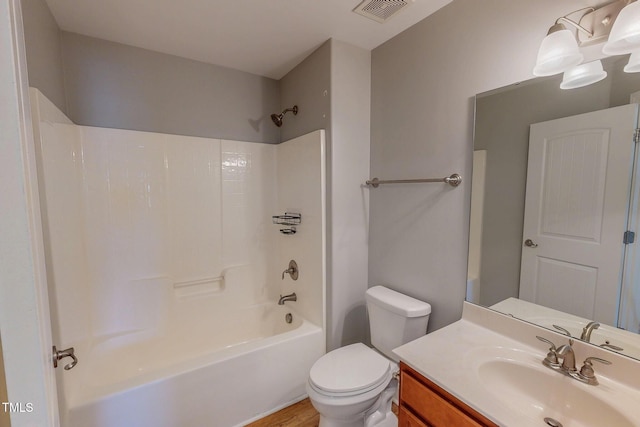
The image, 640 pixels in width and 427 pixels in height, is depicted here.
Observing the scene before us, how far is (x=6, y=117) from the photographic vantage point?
51 centimetres

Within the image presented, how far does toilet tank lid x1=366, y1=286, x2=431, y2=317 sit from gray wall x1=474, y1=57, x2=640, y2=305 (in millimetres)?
316

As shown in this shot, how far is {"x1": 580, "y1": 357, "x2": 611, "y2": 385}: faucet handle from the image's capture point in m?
0.94

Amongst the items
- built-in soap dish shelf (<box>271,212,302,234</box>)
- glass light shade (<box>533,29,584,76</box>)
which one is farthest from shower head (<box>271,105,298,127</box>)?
glass light shade (<box>533,29,584,76</box>)

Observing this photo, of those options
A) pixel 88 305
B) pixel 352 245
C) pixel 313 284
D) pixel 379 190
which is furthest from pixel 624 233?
pixel 88 305

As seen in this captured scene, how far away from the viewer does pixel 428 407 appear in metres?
1.02

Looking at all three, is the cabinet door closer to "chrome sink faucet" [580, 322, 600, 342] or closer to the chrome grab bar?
"chrome sink faucet" [580, 322, 600, 342]

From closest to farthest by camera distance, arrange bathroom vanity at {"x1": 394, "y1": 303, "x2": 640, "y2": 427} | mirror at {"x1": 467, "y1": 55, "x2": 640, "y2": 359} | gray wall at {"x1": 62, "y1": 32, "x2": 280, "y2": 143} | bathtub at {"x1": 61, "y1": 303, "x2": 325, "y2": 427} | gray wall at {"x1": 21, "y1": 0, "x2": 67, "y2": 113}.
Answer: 1. bathroom vanity at {"x1": 394, "y1": 303, "x2": 640, "y2": 427}
2. mirror at {"x1": 467, "y1": 55, "x2": 640, "y2": 359}
3. gray wall at {"x1": 21, "y1": 0, "x2": 67, "y2": 113}
4. bathtub at {"x1": 61, "y1": 303, "x2": 325, "y2": 427}
5. gray wall at {"x1": 62, "y1": 32, "x2": 280, "y2": 143}

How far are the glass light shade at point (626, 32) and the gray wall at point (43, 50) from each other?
2237 millimetres

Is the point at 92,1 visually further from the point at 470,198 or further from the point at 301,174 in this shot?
the point at 470,198

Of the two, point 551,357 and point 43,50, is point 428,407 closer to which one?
point 551,357

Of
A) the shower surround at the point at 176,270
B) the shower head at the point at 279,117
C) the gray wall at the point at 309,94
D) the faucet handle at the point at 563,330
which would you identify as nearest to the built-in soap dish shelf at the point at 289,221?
the shower surround at the point at 176,270

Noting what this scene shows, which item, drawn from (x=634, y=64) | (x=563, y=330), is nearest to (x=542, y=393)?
(x=563, y=330)

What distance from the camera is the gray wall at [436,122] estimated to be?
1264 millimetres

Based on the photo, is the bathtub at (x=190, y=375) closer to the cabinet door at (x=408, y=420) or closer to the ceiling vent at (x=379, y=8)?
the cabinet door at (x=408, y=420)
